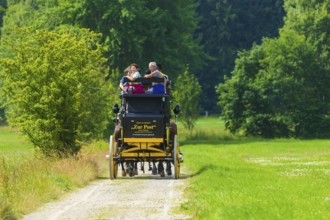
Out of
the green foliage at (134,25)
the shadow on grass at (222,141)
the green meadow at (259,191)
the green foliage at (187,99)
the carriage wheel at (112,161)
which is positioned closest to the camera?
the green meadow at (259,191)

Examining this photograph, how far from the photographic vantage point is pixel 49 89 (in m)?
26.5

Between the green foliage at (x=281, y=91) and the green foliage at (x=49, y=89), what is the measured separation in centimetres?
3214

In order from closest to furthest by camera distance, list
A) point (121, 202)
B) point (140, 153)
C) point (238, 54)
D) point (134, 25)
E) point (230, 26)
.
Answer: point (121, 202)
point (140, 153)
point (134, 25)
point (238, 54)
point (230, 26)

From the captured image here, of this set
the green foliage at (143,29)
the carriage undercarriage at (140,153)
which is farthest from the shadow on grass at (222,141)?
the carriage undercarriage at (140,153)

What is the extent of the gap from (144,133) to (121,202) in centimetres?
686

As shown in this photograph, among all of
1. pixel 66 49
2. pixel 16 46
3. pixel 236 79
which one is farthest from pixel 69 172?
pixel 236 79

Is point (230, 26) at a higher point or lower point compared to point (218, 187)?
higher

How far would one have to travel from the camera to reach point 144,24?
181ft

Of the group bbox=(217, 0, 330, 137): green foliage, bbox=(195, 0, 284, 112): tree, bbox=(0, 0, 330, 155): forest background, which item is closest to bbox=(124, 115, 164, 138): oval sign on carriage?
bbox=(0, 0, 330, 155): forest background

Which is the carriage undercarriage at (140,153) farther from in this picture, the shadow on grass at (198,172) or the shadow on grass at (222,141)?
the shadow on grass at (222,141)

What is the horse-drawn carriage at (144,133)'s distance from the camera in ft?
78.0

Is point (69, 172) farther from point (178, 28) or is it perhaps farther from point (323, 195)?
point (178, 28)

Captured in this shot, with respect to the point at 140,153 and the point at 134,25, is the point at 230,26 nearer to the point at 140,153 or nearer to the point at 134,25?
the point at 134,25

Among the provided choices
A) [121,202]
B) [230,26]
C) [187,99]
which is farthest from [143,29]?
[230,26]
